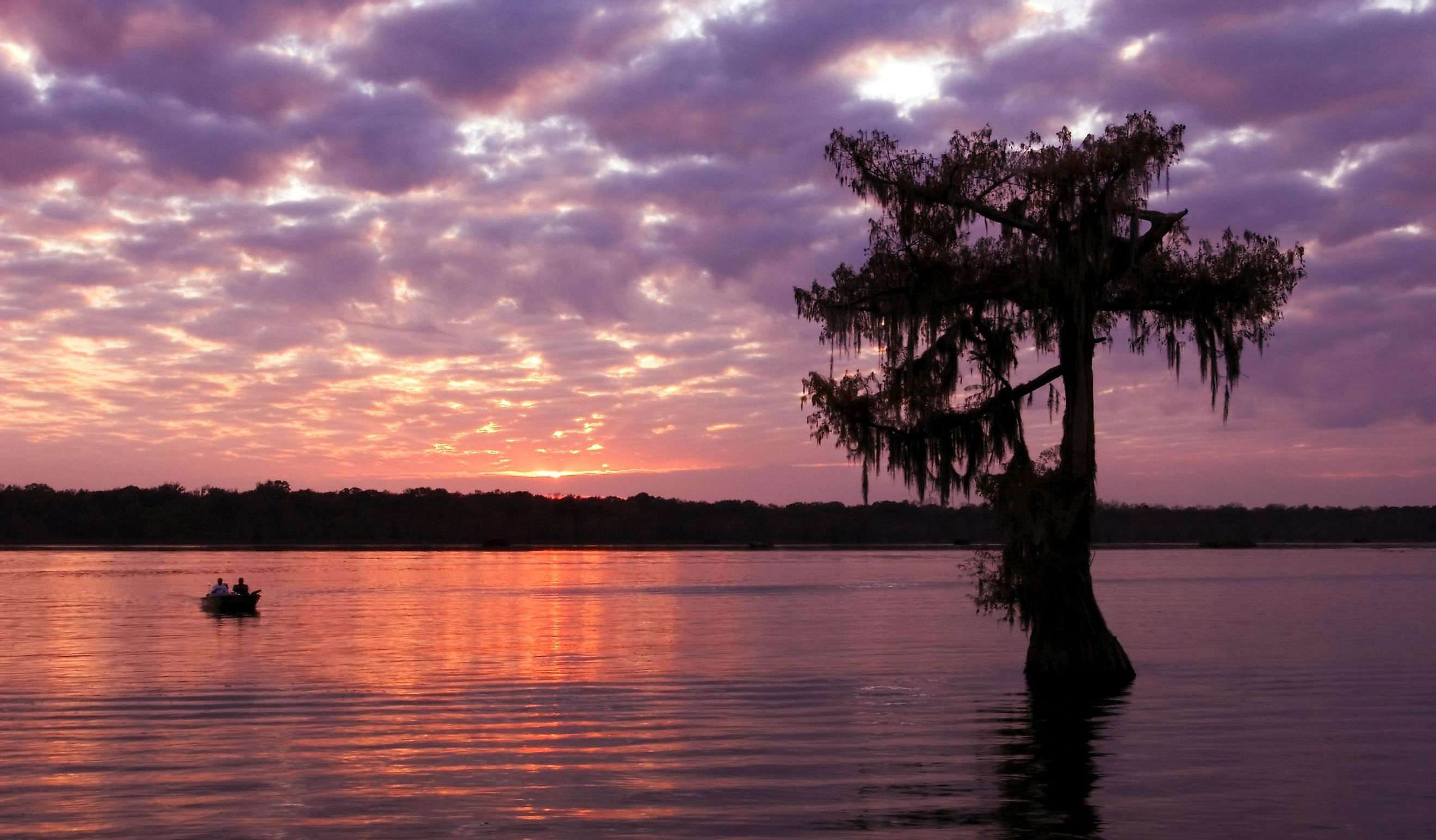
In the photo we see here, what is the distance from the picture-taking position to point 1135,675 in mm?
32188

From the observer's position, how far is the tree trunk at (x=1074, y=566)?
25734 millimetres

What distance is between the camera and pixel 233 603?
60625mm

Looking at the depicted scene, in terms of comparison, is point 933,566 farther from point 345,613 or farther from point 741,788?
point 741,788

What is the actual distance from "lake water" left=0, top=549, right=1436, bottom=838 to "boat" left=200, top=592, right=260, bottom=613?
11.3 feet

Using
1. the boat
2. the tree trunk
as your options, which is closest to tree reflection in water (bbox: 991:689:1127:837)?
the tree trunk

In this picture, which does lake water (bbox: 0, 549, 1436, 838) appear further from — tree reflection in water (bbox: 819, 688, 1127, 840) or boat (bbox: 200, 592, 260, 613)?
boat (bbox: 200, 592, 260, 613)

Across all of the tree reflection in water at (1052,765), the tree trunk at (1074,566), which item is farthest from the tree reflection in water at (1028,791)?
the tree trunk at (1074,566)

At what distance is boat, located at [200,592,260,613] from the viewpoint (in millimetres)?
60594

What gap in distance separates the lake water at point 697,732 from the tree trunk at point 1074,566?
43.2 inches

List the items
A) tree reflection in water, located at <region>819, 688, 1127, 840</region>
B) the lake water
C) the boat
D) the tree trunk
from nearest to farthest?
1. tree reflection in water, located at <region>819, 688, 1127, 840</region>
2. the lake water
3. the tree trunk
4. the boat

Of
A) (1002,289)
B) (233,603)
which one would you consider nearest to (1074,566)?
(1002,289)

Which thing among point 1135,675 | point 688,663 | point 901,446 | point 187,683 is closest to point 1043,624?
point 901,446

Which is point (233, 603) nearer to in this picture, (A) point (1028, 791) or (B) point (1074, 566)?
(B) point (1074, 566)

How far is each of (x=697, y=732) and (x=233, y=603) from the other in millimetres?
43400
